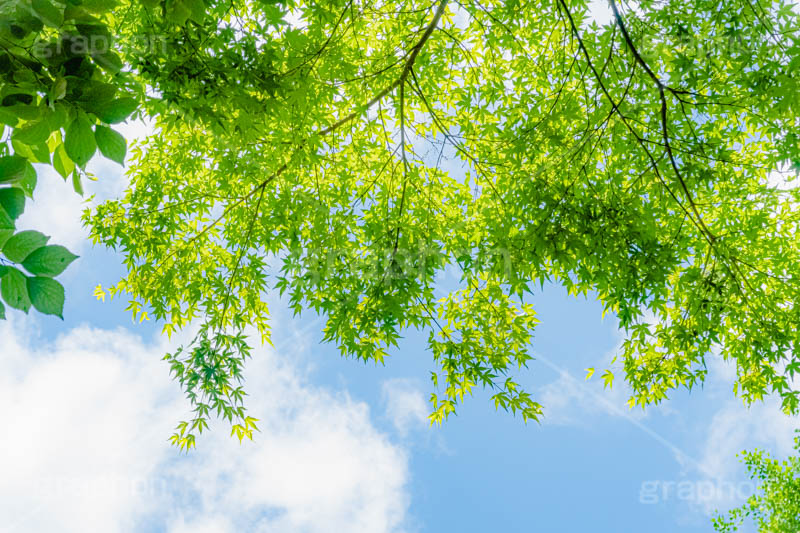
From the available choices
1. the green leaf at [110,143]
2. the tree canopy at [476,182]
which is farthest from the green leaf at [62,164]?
the tree canopy at [476,182]

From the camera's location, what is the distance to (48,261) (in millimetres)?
746

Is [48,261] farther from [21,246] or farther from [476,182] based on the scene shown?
[476,182]

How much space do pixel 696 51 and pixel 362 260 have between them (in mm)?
2641

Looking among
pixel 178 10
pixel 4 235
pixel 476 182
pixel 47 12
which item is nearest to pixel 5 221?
pixel 4 235

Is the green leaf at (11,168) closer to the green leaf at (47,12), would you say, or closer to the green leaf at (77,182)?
the green leaf at (77,182)

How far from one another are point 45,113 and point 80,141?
0.09 metres

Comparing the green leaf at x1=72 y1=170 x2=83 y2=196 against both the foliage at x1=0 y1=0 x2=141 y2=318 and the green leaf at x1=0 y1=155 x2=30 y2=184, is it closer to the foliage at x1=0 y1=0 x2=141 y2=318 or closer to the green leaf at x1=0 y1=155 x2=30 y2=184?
the foliage at x1=0 y1=0 x2=141 y2=318

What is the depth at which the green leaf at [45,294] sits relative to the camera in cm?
74

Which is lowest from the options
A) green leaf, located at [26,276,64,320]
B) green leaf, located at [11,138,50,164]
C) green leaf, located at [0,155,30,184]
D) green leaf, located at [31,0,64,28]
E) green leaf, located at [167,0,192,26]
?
green leaf, located at [26,276,64,320]

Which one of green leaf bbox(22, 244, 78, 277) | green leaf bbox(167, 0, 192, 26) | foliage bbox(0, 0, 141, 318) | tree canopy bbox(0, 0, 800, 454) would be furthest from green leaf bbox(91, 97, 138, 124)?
tree canopy bbox(0, 0, 800, 454)

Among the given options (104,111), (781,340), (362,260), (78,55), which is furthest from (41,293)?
(781,340)

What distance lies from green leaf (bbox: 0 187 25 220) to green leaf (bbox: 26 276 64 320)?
0.36 feet

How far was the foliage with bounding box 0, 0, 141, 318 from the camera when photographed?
75cm

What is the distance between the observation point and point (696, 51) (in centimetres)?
351
